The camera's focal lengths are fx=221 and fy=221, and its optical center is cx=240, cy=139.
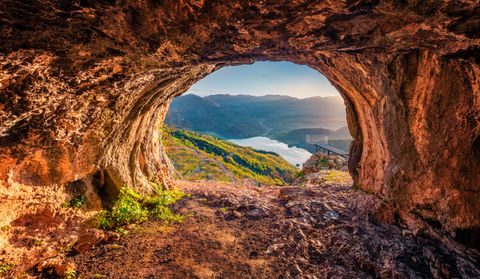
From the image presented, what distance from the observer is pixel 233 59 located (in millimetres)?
5684

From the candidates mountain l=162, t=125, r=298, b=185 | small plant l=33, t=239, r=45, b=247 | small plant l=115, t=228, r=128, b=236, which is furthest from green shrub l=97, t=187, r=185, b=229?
mountain l=162, t=125, r=298, b=185

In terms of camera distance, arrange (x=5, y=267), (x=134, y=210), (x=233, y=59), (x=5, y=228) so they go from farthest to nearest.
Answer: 1. (x=134, y=210)
2. (x=233, y=59)
3. (x=5, y=228)
4. (x=5, y=267)

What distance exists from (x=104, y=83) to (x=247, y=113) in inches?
6689

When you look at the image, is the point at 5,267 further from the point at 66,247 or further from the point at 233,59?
the point at 233,59

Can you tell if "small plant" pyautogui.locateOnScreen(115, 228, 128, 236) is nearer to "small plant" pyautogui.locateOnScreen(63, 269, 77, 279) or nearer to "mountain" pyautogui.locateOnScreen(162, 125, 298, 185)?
"small plant" pyautogui.locateOnScreen(63, 269, 77, 279)

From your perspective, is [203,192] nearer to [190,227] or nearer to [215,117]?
[190,227]

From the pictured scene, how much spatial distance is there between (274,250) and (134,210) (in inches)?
182

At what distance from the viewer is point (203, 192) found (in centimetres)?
1091

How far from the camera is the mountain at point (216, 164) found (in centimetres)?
2984

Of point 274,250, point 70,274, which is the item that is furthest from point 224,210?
point 70,274

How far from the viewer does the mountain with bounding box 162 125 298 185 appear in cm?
A: 2984

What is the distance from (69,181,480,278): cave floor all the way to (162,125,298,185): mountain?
1794 centimetres

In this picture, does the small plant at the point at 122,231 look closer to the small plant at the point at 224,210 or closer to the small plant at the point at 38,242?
the small plant at the point at 38,242

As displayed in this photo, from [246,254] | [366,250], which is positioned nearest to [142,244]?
[246,254]
